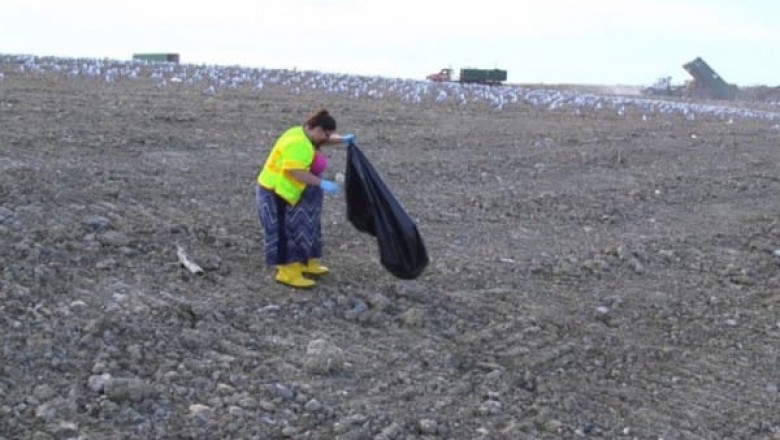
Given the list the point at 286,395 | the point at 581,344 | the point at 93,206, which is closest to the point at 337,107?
the point at 93,206

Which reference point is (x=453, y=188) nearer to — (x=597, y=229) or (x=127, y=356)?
(x=597, y=229)

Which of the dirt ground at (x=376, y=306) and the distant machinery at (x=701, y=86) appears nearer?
the dirt ground at (x=376, y=306)

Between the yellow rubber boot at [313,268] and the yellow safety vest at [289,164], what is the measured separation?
52cm

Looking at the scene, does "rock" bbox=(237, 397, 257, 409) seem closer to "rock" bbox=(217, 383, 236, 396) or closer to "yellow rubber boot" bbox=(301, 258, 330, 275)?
"rock" bbox=(217, 383, 236, 396)

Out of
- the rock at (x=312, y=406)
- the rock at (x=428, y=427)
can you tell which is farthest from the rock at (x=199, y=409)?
the rock at (x=428, y=427)

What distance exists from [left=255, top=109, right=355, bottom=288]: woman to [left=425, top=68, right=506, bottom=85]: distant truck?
104 feet

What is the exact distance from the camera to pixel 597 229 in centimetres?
1061

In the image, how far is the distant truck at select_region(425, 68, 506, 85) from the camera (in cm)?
3900

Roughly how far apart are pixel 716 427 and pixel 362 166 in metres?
3.11

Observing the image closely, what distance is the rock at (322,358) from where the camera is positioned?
5938 mm

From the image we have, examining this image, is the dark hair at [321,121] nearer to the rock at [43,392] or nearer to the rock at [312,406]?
the rock at [312,406]

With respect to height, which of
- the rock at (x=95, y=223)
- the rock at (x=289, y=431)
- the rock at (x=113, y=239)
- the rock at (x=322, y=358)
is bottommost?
the rock at (x=289, y=431)

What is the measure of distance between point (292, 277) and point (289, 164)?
0.83 metres

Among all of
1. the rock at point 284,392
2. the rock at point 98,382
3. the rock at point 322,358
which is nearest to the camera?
the rock at point 98,382
